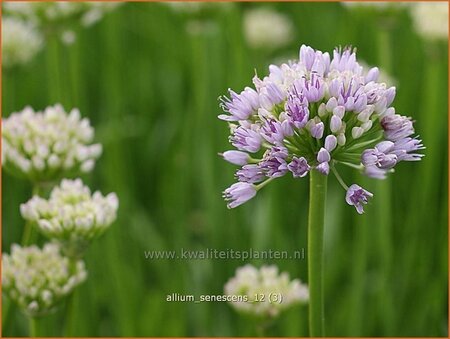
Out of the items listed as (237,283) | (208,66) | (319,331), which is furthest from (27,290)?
(208,66)

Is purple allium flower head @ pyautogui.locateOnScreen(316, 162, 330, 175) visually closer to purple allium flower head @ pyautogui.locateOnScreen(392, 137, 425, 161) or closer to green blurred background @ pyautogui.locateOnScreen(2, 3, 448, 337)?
purple allium flower head @ pyautogui.locateOnScreen(392, 137, 425, 161)

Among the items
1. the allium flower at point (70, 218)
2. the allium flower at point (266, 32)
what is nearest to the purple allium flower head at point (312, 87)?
the allium flower at point (70, 218)

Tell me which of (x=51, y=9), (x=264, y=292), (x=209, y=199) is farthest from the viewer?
(x=209, y=199)

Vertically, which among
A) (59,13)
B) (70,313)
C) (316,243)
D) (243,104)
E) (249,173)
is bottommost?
(70,313)

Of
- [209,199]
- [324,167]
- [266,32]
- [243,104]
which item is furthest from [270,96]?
[266,32]

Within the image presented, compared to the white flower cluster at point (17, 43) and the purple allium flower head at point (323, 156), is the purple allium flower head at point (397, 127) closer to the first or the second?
the purple allium flower head at point (323, 156)

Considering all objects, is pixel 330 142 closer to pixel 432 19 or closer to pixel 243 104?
pixel 243 104

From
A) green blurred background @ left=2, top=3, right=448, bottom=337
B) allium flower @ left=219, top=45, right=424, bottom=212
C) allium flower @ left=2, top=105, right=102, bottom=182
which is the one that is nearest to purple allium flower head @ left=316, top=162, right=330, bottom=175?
allium flower @ left=219, top=45, right=424, bottom=212
